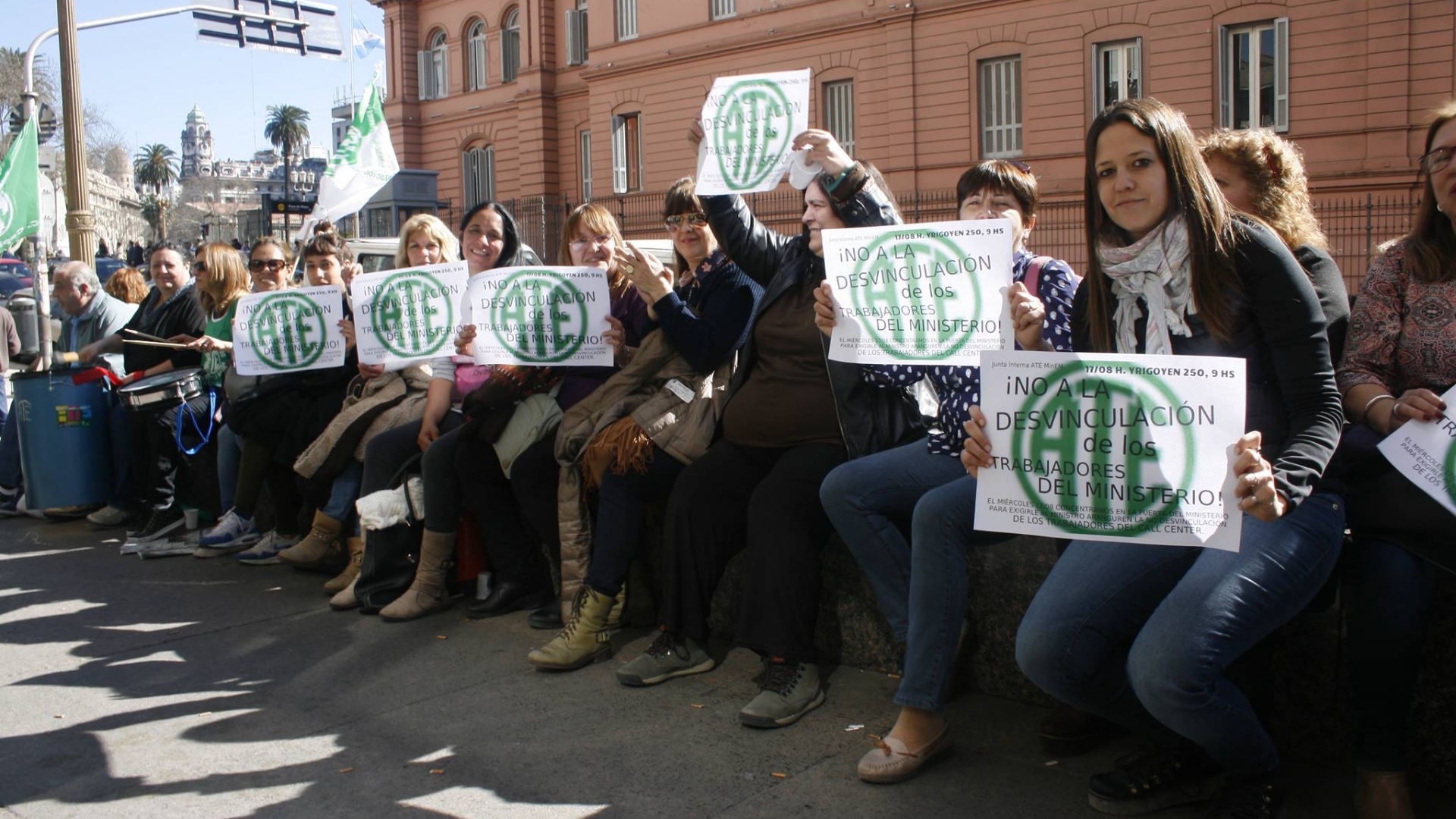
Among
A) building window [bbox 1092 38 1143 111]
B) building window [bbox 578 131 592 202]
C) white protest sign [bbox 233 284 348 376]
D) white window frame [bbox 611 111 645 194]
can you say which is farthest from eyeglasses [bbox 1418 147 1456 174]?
building window [bbox 578 131 592 202]

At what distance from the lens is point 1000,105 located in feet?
92.4

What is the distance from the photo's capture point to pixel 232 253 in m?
7.61

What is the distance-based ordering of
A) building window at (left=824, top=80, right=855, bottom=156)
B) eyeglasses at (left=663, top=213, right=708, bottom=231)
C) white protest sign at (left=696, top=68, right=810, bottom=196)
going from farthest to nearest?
building window at (left=824, top=80, right=855, bottom=156), eyeglasses at (left=663, top=213, right=708, bottom=231), white protest sign at (left=696, top=68, right=810, bottom=196)

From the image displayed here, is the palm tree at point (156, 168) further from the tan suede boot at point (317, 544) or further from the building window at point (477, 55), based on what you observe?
the tan suede boot at point (317, 544)

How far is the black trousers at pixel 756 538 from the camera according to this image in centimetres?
422

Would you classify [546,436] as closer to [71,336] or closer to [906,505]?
[906,505]

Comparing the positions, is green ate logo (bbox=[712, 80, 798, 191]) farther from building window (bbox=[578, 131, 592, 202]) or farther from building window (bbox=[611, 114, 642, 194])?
building window (bbox=[578, 131, 592, 202])

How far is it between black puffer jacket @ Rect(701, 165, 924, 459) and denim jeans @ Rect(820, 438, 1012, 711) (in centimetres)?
15

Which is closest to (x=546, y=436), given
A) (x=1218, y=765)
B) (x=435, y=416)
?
(x=435, y=416)

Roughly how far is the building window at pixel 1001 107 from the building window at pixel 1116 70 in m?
1.87

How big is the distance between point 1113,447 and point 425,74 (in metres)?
43.2

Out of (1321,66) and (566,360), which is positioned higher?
(1321,66)

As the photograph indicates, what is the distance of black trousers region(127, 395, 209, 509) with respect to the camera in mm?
7570

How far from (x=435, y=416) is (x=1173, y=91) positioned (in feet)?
76.2
